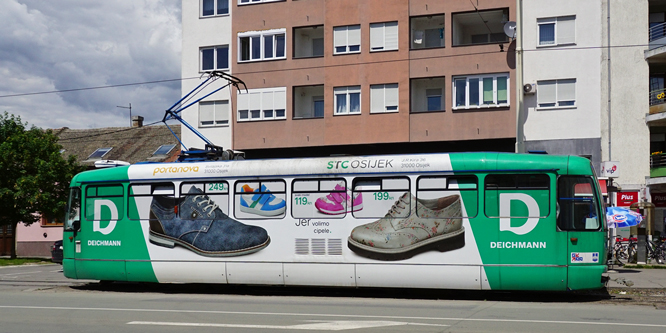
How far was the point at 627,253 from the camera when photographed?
26.9 metres

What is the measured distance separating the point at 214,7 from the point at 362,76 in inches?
343

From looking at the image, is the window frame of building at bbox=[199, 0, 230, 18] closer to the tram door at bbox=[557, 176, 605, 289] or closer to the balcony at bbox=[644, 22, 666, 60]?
A: the balcony at bbox=[644, 22, 666, 60]

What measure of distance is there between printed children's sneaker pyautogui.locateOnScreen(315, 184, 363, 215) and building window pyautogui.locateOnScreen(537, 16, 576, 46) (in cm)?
1821

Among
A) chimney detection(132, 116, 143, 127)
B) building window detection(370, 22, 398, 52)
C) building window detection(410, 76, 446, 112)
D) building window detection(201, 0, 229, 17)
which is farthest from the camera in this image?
chimney detection(132, 116, 143, 127)

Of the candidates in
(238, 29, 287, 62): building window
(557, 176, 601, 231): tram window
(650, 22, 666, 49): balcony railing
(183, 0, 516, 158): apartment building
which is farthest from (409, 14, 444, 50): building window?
(557, 176, 601, 231): tram window

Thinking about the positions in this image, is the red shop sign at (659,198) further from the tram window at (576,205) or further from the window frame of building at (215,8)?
the window frame of building at (215,8)

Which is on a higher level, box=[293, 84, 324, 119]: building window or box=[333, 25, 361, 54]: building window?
box=[333, 25, 361, 54]: building window

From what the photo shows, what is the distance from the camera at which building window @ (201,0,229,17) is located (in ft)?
114

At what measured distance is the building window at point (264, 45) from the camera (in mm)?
32875

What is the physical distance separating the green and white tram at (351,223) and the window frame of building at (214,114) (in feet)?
54.9

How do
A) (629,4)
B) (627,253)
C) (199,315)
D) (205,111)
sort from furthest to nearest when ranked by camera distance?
(205,111) < (629,4) < (627,253) < (199,315)

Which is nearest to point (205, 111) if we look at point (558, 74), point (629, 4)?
point (558, 74)

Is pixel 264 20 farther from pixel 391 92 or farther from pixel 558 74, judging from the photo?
pixel 558 74

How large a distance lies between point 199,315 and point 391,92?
68.2ft
